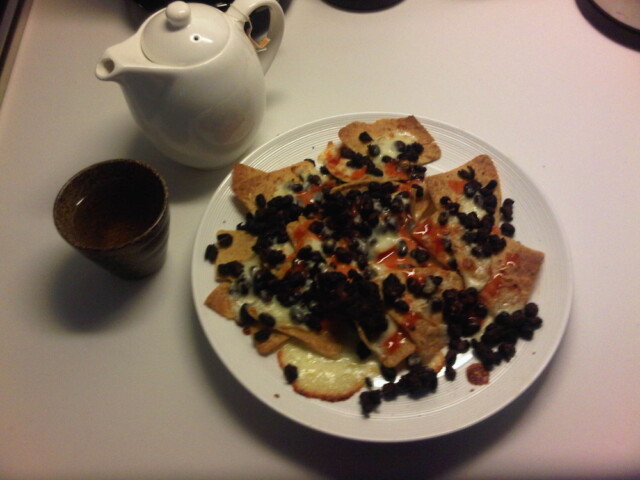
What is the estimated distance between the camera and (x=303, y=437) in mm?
959

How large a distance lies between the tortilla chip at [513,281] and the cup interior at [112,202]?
2.41 feet

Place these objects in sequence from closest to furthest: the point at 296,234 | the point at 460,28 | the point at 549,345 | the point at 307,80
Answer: the point at 549,345, the point at 296,234, the point at 307,80, the point at 460,28

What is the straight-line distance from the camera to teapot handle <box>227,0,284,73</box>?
108cm

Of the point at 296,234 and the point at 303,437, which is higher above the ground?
the point at 296,234

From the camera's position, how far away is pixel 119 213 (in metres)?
1.06

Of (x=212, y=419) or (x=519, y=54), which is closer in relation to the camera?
(x=212, y=419)

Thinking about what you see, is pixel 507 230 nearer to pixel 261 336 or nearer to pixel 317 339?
pixel 317 339

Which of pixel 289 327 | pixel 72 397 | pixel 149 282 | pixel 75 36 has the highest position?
pixel 75 36

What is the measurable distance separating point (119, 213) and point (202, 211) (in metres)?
0.22

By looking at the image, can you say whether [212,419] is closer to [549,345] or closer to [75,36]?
[549,345]

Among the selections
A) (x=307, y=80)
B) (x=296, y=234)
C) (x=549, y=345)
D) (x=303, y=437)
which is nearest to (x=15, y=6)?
(x=307, y=80)

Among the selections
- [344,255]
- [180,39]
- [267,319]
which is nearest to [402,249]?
[344,255]

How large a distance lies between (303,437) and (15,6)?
1.63 m

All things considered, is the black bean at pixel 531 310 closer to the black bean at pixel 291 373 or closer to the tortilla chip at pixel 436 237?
the tortilla chip at pixel 436 237
